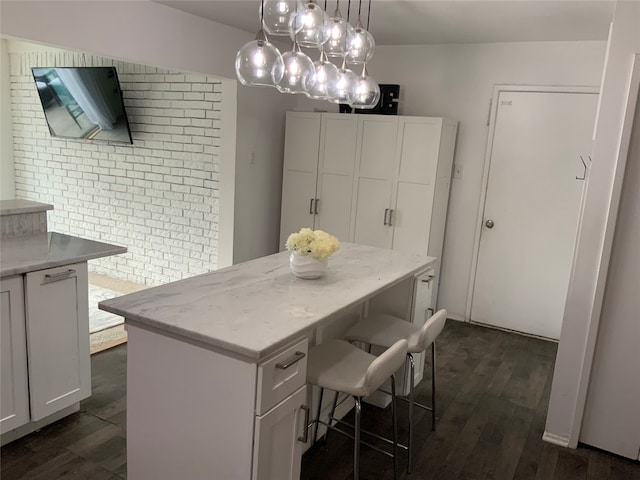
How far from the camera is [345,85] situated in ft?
8.43

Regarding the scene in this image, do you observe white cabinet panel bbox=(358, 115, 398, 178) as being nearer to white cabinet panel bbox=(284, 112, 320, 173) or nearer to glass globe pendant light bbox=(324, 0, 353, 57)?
white cabinet panel bbox=(284, 112, 320, 173)

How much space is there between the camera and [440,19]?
3.54 meters

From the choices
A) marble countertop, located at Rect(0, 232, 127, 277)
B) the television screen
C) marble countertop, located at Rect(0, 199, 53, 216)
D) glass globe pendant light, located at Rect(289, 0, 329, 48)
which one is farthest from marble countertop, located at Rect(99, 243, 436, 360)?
the television screen

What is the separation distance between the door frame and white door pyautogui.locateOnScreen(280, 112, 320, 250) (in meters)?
1.48

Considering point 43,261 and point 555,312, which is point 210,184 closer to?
point 43,261

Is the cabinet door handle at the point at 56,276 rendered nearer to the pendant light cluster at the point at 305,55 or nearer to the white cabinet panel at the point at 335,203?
the pendant light cluster at the point at 305,55

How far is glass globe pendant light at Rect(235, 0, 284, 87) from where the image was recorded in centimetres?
212

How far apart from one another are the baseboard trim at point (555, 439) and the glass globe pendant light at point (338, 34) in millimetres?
2324

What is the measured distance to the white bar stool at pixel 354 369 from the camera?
2.04 meters

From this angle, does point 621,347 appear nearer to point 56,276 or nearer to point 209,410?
point 209,410

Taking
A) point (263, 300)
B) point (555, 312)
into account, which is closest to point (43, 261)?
point (263, 300)

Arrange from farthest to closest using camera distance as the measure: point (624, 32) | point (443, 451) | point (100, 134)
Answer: point (100, 134) → point (443, 451) → point (624, 32)

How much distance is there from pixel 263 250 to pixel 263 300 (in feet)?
9.68

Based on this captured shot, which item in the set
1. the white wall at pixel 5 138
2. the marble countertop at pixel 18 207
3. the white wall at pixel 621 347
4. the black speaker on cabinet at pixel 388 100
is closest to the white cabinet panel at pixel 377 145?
the black speaker on cabinet at pixel 388 100
